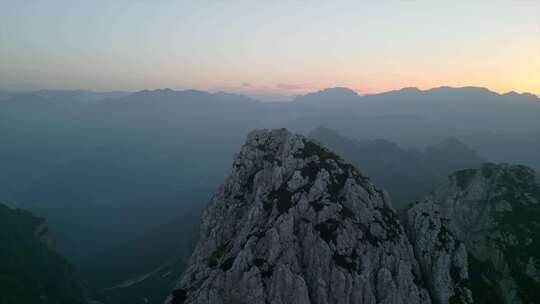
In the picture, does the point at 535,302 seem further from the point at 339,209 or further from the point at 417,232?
the point at 339,209

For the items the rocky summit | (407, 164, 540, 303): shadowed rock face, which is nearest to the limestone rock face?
(407, 164, 540, 303): shadowed rock face

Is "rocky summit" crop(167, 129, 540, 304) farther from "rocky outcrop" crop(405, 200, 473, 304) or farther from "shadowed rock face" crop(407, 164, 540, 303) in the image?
"shadowed rock face" crop(407, 164, 540, 303)

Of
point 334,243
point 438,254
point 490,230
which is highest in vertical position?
point 334,243

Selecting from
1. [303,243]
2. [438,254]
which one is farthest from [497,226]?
[303,243]

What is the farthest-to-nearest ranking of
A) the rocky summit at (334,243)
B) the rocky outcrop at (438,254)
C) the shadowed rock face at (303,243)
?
the rocky outcrop at (438,254) < the rocky summit at (334,243) < the shadowed rock face at (303,243)

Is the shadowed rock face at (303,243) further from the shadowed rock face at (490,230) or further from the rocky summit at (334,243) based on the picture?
the shadowed rock face at (490,230)

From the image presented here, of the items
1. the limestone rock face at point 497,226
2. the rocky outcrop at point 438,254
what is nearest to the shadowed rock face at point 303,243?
the rocky outcrop at point 438,254

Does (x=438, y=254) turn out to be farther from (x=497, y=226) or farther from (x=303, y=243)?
(x=497, y=226)

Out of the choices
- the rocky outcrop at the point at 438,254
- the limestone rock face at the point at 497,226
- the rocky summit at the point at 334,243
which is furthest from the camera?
the limestone rock face at the point at 497,226
